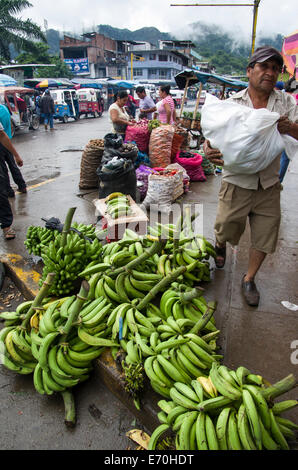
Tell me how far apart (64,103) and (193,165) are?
58.4 feet

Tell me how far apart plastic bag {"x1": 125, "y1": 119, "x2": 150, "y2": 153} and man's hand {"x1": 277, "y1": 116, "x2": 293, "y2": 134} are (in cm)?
441

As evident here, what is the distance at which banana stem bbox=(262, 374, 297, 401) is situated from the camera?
1.29m

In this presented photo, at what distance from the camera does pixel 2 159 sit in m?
4.16

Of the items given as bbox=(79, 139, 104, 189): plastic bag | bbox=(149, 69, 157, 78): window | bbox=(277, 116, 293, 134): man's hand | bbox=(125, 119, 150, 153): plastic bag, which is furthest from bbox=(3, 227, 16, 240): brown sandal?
bbox=(149, 69, 157, 78): window

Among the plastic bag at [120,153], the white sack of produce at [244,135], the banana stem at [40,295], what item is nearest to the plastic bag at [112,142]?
the plastic bag at [120,153]

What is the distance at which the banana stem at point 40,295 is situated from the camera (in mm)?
2010

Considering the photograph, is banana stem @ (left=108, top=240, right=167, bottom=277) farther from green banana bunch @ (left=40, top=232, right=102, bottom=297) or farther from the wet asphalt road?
the wet asphalt road

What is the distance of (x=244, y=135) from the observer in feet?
7.06

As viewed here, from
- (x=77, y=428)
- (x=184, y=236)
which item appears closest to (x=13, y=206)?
(x=184, y=236)

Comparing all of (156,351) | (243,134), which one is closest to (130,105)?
(243,134)

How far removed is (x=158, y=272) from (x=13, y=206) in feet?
12.9

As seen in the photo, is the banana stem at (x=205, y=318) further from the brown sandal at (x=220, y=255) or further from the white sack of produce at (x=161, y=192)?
the white sack of produce at (x=161, y=192)

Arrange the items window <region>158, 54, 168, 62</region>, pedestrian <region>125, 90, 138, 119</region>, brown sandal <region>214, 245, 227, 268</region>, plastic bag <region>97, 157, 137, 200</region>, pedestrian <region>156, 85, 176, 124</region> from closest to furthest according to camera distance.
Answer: brown sandal <region>214, 245, 227, 268</region>, plastic bag <region>97, 157, 137, 200</region>, pedestrian <region>156, 85, 176, 124</region>, pedestrian <region>125, 90, 138, 119</region>, window <region>158, 54, 168, 62</region>

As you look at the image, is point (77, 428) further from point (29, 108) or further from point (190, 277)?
point (29, 108)
